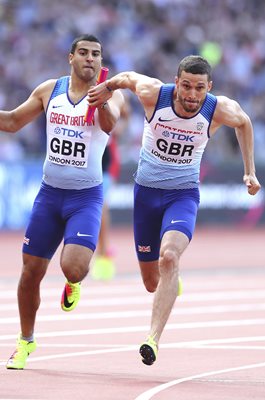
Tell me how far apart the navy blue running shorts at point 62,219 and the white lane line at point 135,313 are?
2859 mm

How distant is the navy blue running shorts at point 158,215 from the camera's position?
29.3 ft

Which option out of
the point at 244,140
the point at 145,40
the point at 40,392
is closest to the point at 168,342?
the point at 244,140

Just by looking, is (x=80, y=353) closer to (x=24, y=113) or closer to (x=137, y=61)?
(x=24, y=113)

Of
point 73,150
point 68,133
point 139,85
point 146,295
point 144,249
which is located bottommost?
point 146,295

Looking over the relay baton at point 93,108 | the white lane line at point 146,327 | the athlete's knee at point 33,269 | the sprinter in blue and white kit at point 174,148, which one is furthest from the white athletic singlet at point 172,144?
the white lane line at point 146,327

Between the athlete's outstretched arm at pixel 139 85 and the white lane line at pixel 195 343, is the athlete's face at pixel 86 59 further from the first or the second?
the white lane line at pixel 195 343

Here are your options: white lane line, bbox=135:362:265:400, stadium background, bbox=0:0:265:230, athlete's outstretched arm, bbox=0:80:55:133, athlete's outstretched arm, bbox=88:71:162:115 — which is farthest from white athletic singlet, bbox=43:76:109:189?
stadium background, bbox=0:0:265:230

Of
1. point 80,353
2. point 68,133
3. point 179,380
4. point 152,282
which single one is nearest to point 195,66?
point 68,133

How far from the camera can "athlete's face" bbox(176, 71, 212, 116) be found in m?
8.80

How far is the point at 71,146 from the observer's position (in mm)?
8992

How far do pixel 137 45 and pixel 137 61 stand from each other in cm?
55

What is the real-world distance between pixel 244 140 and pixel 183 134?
1.55 feet

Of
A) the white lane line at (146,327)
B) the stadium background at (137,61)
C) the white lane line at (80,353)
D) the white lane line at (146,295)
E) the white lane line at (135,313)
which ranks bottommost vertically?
the stadium background at (137,61)

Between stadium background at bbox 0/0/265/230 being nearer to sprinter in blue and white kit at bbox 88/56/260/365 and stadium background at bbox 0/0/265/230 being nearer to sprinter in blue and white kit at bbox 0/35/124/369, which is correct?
sprinter in blue and white kit at bbox 88/56/260/365
